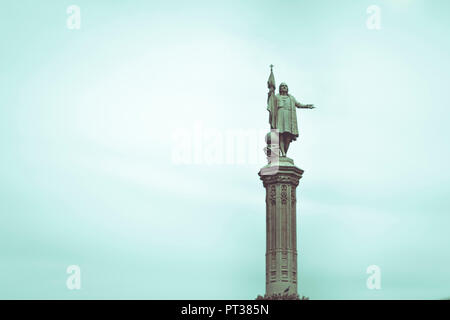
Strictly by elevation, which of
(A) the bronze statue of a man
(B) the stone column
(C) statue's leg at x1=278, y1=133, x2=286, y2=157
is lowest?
(B) the stone column

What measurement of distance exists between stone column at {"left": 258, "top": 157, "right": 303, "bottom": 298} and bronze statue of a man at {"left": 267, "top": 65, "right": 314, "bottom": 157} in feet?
4.78

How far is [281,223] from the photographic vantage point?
3894 centimetres

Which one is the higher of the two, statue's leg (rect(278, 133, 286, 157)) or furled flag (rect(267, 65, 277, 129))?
furled flag (rect(267, 65, 277, 129))

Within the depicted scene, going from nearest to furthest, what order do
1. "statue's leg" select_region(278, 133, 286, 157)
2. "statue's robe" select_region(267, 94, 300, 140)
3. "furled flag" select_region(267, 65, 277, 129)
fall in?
"statue's leg" select_region(278, 133, 286, 157) → "statue's robe" select_region(267, 94, 300, 140) → "furled flag" select_region(267, 65, 277, 129)

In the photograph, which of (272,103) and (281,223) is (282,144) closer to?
(272,103)

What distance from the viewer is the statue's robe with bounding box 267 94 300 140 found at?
1602 inches

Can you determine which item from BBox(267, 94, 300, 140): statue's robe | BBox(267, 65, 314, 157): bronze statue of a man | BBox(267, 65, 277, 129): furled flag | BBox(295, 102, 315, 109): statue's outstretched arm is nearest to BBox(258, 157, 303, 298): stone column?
BBox(267, 65, 314, 157): bronze statue of a man

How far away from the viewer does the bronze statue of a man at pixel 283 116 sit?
1601 inches

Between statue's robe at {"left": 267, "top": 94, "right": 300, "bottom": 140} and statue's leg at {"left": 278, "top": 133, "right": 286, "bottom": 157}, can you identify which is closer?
statue's leg at {"left": 278, "top": 133, "right": 286, "bottom": 157}

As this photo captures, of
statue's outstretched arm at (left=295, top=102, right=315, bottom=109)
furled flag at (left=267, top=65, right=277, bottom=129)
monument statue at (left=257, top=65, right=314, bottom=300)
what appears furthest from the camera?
statue's outstretched arm at (left=295, top=102, right=315, bottom=109)

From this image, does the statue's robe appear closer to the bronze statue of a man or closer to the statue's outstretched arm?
the bronze statue of a man

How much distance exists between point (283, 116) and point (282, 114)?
0.12 metres
